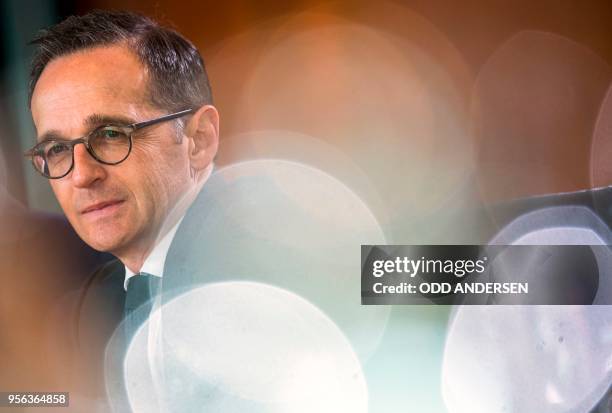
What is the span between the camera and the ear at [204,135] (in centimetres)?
184

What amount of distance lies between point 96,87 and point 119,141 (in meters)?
0.17

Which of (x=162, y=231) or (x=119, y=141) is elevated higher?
(x=119, y=141)

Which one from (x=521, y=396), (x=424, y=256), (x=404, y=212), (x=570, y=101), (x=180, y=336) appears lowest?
(x=521, y=396)

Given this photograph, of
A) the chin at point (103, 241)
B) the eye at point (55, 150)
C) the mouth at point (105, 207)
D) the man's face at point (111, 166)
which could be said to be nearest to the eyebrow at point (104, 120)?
the man's face at point (111, 166)

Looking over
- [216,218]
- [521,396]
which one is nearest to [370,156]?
[216,218]

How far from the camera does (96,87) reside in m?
1.77

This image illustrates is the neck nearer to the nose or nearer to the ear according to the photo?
the ear

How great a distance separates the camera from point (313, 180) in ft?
6.12

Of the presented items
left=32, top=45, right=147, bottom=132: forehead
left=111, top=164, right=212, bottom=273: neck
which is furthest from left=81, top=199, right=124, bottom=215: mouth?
left=32, top=45, right=147, bottom=132: forehead

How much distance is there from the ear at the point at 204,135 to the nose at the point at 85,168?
0.28 m

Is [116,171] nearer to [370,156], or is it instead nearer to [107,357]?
[107,357]

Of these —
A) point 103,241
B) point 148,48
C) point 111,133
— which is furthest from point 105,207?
point 148,48

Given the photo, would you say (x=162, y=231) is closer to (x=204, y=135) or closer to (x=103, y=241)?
(x=103, y=241)

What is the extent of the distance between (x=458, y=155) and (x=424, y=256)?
328mm
